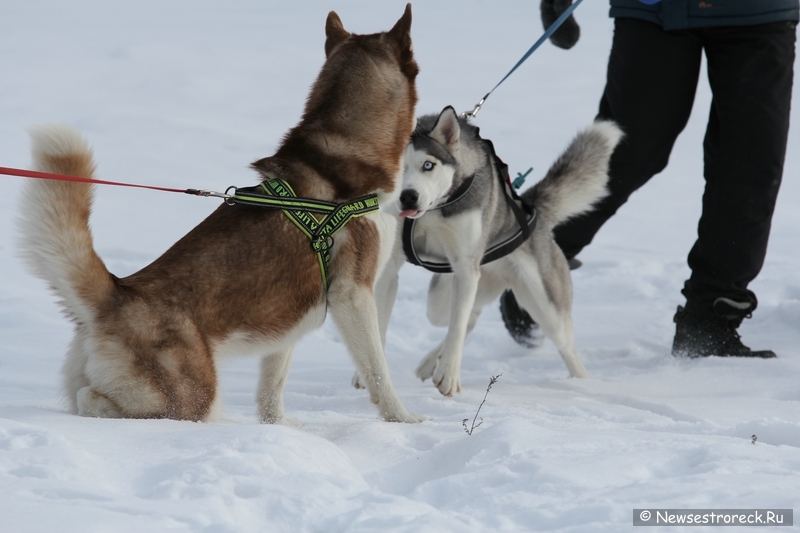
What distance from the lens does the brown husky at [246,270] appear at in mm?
2188

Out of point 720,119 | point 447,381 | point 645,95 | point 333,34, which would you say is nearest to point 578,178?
point 645,95

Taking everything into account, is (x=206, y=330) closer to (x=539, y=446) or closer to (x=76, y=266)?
(x=76, y=266)

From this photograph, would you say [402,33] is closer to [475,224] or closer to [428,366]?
[475,224]

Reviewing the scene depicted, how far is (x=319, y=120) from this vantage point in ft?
9.24

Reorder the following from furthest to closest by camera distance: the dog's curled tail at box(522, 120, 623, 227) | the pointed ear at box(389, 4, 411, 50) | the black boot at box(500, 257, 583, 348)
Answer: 1. the black boot at box(500, 257, 583, 348)
2. the dog's curled tail at box(522, 120, 623, 227)
3. the pointed ear at box(389, 4, 411, 50)

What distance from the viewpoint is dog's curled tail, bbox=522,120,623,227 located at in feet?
13.9

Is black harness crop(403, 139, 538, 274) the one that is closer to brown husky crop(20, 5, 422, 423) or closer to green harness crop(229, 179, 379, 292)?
brown husky crop(20, 5, 422, 423)

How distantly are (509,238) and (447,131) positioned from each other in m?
0.64

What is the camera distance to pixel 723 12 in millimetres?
4008

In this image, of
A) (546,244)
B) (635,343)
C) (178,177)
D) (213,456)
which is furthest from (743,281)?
(178,177)

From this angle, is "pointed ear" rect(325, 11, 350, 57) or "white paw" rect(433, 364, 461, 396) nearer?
"pointed ear" rect(325, 11, 350, 57)

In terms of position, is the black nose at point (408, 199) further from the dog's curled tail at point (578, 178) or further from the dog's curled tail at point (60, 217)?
the dog's curled tail at point (60, 217)

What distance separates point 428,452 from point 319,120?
124 centimetres

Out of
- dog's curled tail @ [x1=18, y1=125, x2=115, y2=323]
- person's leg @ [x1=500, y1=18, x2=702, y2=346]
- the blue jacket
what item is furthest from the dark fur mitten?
dog's curled tail @ [x1=18, y1=125, x2=115, y2=323]
